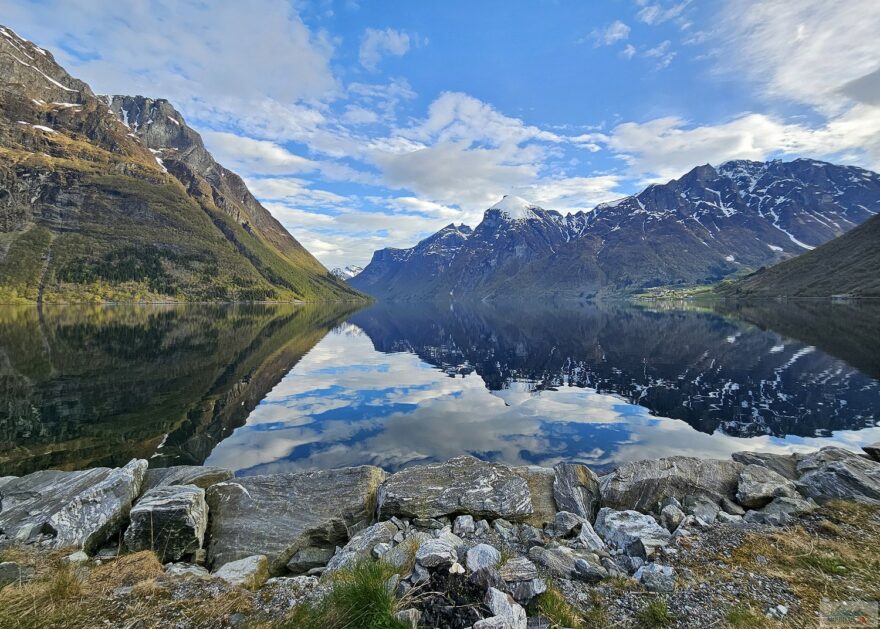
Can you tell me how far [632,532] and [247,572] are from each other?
10844 millimetres

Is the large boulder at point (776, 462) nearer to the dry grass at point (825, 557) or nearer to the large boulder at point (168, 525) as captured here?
the dry grass at point (825, 557)

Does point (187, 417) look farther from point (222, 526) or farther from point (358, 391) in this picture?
point (222, 526)

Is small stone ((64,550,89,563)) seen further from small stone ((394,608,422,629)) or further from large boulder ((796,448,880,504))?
large boulder ((796,448,880,504))

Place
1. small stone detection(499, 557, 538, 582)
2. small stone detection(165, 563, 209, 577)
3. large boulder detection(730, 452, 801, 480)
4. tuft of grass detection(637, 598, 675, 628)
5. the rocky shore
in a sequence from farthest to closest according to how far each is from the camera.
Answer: large boulder detection(730, 452, 801, 480) < small stone detection(165, 563, 209, 577) < small stone detection(499, 557, 538, 582) < the rocky shore < tuft of grass detection(637, 598, 675, 628)

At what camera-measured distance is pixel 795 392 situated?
3478 centimetres

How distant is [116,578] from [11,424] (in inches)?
1082

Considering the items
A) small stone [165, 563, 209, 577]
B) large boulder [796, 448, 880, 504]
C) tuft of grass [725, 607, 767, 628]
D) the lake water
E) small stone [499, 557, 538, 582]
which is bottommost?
the lake water

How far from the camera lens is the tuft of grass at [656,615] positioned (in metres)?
7.38

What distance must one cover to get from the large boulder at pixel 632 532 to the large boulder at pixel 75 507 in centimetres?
1515

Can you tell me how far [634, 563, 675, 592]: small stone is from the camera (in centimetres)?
842

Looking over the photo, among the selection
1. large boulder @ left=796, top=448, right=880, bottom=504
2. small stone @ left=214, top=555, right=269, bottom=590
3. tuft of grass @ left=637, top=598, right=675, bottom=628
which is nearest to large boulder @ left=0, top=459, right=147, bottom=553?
small stone @ left=214, top=555, right=269, bottom=590

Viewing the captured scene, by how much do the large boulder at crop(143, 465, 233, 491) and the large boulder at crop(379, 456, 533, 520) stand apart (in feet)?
21.8

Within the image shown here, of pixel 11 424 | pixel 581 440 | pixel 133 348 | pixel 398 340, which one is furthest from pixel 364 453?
pixel 398 340

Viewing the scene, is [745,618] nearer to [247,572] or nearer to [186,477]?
[247,572]
